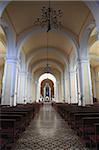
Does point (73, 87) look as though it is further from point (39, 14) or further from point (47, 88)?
point (47, 88)

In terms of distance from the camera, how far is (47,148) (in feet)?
10.3

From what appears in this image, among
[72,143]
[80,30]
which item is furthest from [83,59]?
[72,143]

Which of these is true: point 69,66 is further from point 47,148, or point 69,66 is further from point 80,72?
point 47,148

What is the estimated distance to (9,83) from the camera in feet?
35.0

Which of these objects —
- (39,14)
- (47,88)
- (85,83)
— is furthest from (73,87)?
(47,88)

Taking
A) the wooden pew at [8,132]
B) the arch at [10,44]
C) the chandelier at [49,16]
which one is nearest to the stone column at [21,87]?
the arch at [10,44]

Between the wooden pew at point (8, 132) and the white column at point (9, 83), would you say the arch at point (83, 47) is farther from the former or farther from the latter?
the wooden pew at point (8, 132)

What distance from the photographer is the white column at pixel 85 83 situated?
10.5 m

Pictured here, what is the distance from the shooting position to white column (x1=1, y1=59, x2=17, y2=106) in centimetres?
1032

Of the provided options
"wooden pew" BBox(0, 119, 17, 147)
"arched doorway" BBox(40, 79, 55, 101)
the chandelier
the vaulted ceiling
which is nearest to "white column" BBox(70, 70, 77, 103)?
the vaulted ceiling

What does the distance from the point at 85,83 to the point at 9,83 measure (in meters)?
5.99

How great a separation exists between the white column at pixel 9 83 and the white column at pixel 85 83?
5.34m

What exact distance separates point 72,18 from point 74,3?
1.49 m

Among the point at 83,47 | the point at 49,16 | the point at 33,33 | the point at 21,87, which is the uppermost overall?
the point at 33,33
